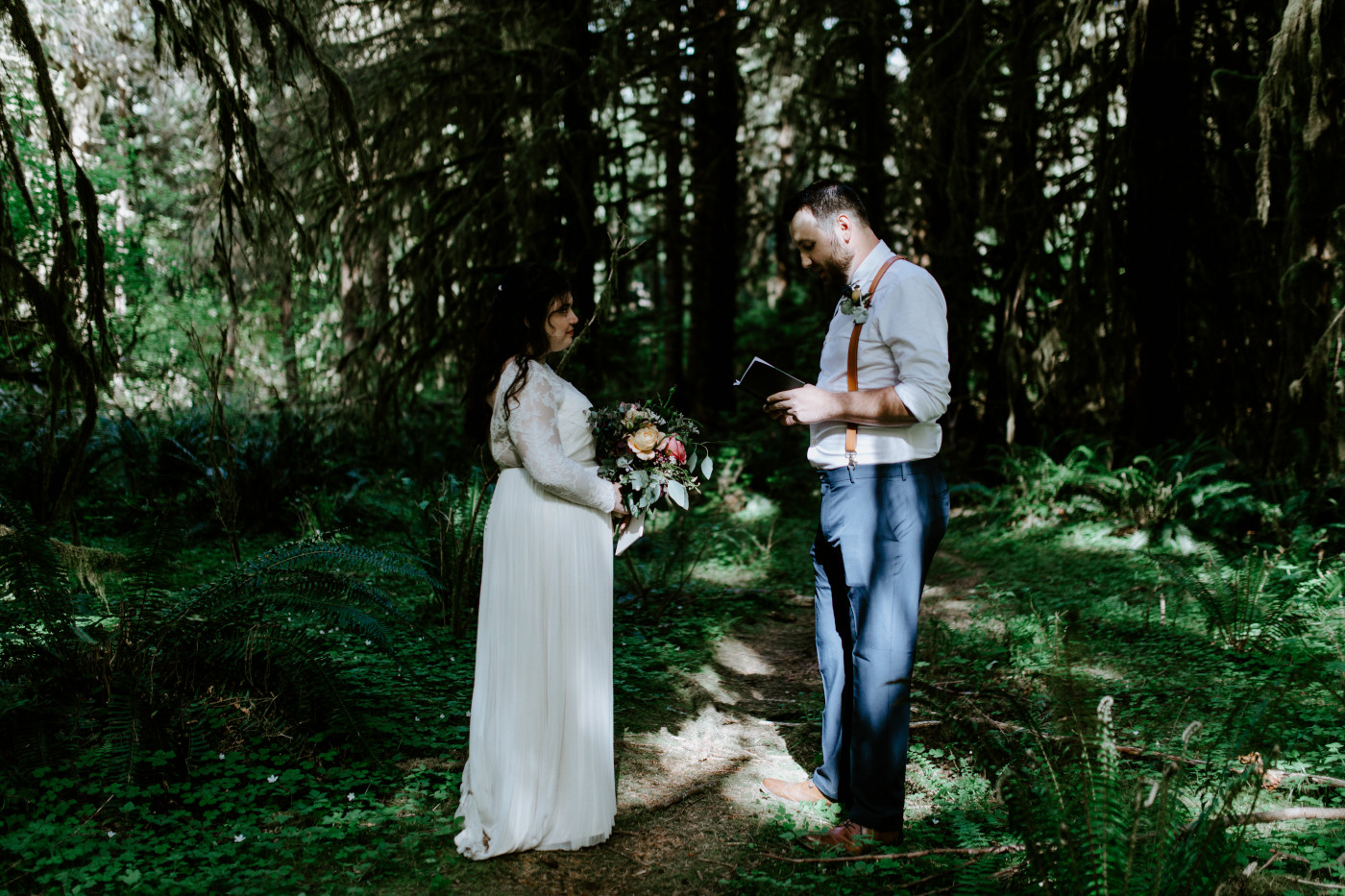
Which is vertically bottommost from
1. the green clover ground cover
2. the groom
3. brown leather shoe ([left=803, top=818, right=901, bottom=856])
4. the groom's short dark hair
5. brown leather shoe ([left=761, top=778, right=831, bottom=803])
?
brown leather shoe ([left=761, top=778, right=831, bottom=803])

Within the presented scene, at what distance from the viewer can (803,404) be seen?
3.07 metres

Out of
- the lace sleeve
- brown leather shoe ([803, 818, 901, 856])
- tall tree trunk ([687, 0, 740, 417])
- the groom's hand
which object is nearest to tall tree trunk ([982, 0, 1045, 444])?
tall tree trunk ([687, 0, 740, 417])

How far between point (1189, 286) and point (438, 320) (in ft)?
23.8

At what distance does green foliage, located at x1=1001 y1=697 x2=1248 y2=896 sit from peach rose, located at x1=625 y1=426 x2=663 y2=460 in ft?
5.24

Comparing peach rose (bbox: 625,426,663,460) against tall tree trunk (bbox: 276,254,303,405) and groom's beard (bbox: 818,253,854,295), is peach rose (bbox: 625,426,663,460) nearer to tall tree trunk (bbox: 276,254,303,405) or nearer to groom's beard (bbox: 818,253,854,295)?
Answer: groom's beard (bbox: 818,253,854,295)

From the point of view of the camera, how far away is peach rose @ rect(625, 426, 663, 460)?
328 cm

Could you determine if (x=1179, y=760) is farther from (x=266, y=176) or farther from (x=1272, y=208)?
(x=1272, y=208)

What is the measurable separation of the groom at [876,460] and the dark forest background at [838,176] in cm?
170

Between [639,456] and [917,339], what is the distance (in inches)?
42.7

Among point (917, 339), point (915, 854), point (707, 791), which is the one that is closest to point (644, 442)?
point (917, 339)

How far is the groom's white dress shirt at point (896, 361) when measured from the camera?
289 centimetres

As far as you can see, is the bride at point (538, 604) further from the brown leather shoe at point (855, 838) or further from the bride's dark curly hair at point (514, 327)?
the brown leather shoe at point (855, 838)

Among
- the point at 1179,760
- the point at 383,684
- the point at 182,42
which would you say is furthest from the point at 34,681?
the point at 1179,760

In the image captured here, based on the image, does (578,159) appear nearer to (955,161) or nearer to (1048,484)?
(955,161)
